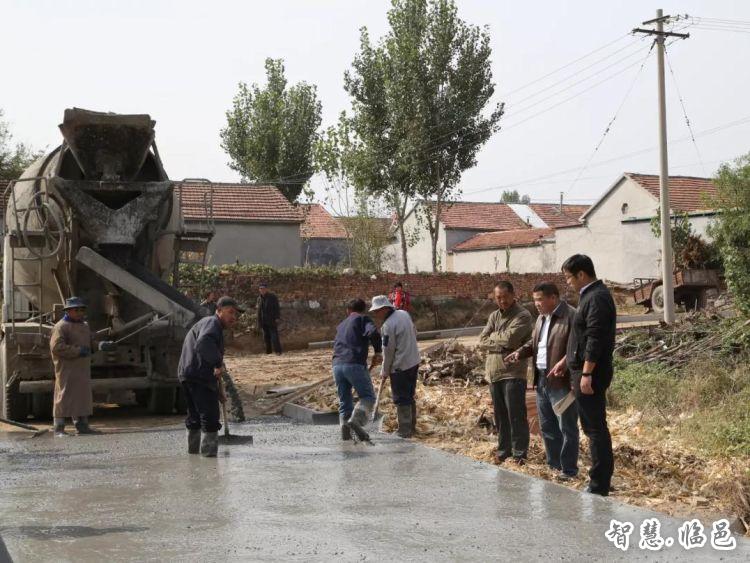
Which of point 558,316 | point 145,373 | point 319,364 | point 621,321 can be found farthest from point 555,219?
point 558,316

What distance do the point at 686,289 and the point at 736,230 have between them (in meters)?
7.64

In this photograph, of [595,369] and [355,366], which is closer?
[595,369]

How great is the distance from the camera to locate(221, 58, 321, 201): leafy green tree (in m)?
53.7

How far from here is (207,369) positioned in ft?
35.4

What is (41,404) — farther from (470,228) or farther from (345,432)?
(470,228)

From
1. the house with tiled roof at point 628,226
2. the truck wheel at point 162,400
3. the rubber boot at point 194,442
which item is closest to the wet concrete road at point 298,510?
the rubber boot at point 194,442

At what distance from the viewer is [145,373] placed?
572 inches

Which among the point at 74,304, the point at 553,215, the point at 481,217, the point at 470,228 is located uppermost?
the point at 553,215

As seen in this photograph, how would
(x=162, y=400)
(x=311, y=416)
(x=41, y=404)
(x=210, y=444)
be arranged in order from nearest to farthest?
(x=210, y=444)
(x=311, y=416)
(x=41, y=404)
(x=162, y=400)

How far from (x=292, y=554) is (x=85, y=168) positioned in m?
8.89

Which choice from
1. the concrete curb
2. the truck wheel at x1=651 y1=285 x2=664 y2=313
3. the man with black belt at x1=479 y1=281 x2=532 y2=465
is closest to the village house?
the truck wheel at x1=651 y1=285 x2=664 y2=313

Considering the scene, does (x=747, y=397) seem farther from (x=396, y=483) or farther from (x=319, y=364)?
(x=319, y=364)

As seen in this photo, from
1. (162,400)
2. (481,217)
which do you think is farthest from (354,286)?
(481,217)

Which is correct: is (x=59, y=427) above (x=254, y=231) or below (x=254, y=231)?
below
